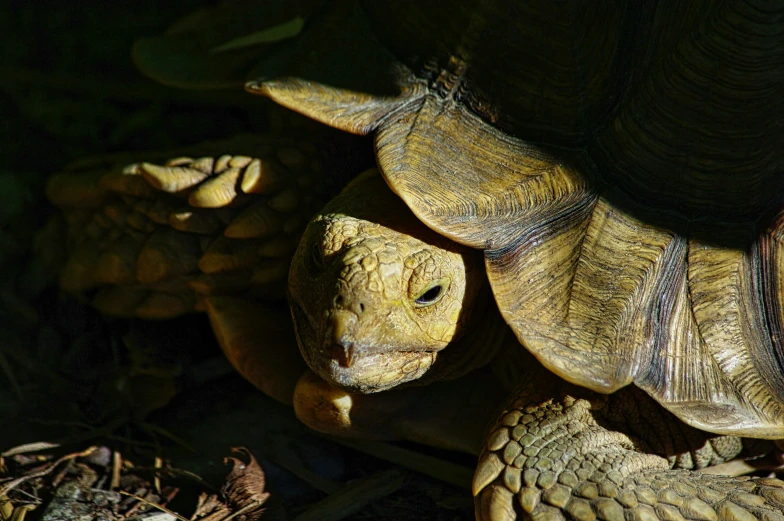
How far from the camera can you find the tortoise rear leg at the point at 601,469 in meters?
2.21

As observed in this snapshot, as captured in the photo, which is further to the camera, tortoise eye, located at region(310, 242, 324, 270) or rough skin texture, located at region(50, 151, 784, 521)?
tortoise eye, located at region(310, 242, 324, 270)

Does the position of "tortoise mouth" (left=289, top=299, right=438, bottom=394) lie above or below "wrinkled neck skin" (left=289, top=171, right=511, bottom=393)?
below

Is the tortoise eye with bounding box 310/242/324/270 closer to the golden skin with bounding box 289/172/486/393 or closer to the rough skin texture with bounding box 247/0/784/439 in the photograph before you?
the golden skin with bounding box 289/172/486/393

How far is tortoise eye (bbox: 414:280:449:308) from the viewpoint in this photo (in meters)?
2.29

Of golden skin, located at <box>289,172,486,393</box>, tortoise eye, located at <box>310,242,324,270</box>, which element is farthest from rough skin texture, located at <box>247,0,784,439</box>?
tortoise eye, located at <box>310,242,324,270</box>

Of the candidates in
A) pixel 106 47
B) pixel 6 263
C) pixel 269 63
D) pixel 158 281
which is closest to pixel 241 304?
pixel 158 281

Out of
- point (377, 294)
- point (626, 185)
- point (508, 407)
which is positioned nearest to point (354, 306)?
point (377, 294)

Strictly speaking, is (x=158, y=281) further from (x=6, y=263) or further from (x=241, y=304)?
(x=6, y=263)

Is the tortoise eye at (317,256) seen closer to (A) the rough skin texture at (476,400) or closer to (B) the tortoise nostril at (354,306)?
(A) the rough skin texture at (476,400)

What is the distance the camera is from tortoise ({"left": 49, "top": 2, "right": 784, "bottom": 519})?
2252mm

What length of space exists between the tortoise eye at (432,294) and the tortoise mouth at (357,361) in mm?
158

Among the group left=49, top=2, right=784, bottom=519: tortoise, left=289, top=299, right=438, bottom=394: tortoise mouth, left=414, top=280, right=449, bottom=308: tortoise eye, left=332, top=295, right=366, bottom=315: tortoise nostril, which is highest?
left=49, top=2, right=784, bottom=519: tortoise

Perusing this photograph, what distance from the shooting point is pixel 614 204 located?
7.75 ft

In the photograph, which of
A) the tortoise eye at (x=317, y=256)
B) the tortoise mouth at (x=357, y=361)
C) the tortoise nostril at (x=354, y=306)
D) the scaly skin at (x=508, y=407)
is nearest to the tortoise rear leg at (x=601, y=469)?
the scaly skin at (x=508, y=407)
